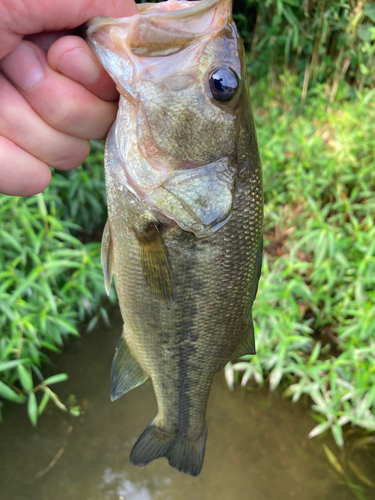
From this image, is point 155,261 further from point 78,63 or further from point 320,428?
point 320,428

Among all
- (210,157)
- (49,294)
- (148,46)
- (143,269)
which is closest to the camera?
(148,46)

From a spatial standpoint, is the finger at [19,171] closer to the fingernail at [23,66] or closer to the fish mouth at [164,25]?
the fingernail at [23,66]

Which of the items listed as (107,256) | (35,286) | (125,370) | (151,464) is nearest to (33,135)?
(107,256)

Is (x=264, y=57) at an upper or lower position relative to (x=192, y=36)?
lower

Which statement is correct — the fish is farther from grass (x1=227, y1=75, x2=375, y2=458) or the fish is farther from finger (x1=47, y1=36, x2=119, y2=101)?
grass (x1=227, y1=75, x2=375, y2=458)

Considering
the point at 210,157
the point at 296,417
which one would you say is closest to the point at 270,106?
the point at 296,417

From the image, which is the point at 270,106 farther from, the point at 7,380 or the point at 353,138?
the point at 7,380

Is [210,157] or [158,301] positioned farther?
[158,301]

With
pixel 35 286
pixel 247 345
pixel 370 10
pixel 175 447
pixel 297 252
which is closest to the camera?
pixel 247 345
